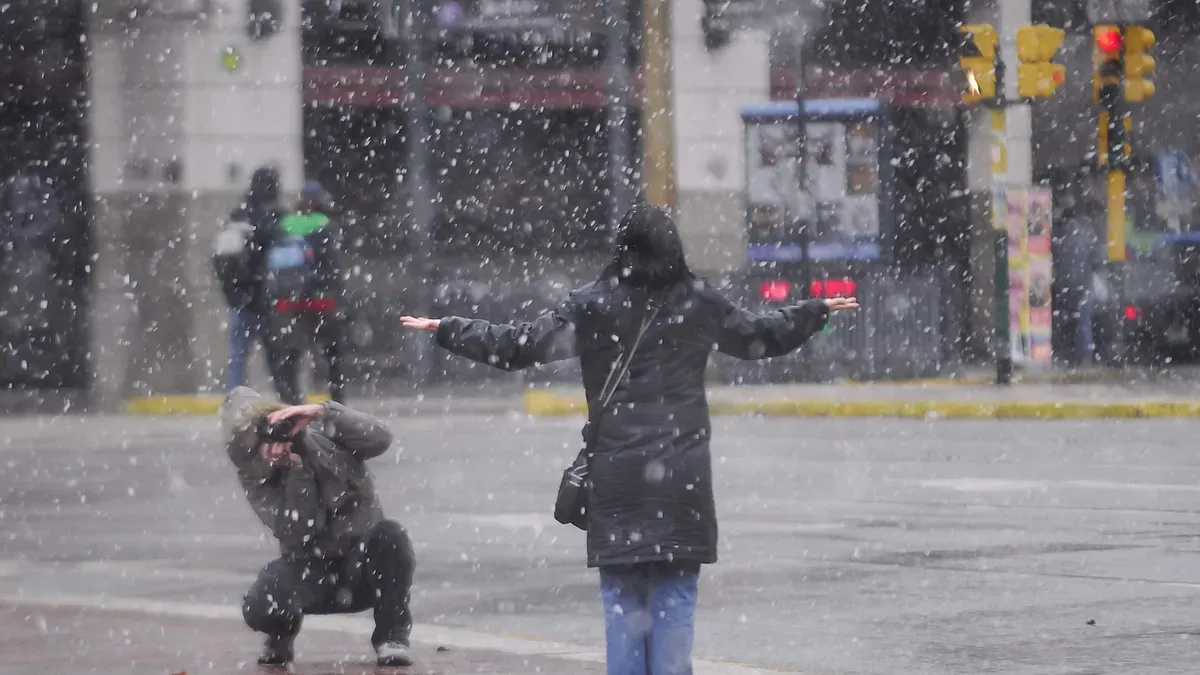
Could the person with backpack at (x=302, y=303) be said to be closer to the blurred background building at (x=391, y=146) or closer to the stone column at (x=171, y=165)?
the stone column at (x=171, y=165)

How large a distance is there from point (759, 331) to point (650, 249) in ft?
1.30

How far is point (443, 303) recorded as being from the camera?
952 inches

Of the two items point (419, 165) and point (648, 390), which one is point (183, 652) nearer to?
point (648, 390)

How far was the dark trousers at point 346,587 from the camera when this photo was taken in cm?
780

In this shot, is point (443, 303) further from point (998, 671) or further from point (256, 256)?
point (998, 671)

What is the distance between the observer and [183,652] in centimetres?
832

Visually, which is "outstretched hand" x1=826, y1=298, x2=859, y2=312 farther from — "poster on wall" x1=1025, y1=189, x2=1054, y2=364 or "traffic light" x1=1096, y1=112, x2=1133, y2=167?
"poster on wall" x1=1025, y1=189, x2=1054, y2=364

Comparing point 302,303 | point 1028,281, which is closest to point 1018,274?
point 1028,281

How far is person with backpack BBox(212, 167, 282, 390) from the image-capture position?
56.0ft

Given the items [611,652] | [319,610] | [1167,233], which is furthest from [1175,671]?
[1167,233]

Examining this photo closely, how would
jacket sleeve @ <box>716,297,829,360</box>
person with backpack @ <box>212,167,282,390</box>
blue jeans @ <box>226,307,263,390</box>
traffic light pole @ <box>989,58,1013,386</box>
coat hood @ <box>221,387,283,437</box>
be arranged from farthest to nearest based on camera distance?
traffic light pole @ <box>989,58,1013,386</box> < blue jeans @ <box>226,307,263,390</box> < person with backpack @ <box>212,167,282,390</box> < coat hood @ <box>221,387,283,437</box> < jacket sleeve @ <box>716,297,829,360</box>

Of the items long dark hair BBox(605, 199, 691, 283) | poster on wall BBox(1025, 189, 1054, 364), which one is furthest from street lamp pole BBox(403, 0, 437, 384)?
long dark hair BBox(605, 199, 691, 283)

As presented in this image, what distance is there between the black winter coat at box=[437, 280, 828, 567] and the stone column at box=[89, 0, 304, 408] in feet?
53.0

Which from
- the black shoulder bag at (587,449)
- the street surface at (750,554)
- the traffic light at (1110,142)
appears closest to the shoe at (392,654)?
the street surface at (750,554)
